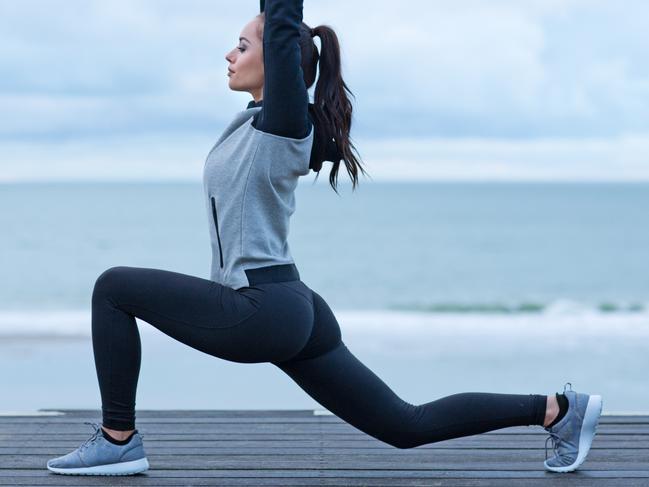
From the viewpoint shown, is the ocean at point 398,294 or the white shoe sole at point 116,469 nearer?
the white shoe sole at point 116,469

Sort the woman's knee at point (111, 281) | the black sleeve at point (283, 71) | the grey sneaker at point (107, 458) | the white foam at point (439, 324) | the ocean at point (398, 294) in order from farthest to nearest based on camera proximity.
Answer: the white foam at point (439, 324) < the ocean at point (398, 294) < the grey sneaker at point (107, 458) < the woman's knee at point (111, 281) < the black sleeve at point (283, 71)

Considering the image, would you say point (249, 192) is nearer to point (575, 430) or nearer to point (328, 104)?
point (328, 104)

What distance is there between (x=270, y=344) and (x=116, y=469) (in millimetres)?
708

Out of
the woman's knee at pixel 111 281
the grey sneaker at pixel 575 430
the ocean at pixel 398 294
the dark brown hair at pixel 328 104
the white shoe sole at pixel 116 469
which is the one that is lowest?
the ocean at pixel 398 294

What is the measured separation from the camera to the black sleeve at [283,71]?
2611 millimetres

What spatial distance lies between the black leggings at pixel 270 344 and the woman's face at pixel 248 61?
0.53 metres

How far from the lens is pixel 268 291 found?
274 centimetres

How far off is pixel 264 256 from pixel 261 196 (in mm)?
163

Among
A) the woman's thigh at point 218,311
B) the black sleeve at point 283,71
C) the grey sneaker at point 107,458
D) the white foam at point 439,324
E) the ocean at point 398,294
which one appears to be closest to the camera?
the black sleeve at point 283,71

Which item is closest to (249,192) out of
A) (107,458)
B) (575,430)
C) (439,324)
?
(107,458)

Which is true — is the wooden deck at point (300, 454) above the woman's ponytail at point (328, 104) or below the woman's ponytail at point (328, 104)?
below

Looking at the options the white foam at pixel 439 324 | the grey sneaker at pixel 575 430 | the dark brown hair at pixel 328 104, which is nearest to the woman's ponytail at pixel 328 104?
the dark brown hair at pixel 328 104

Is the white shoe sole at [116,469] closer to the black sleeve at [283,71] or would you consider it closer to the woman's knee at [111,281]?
the woman's knee at [111,281]

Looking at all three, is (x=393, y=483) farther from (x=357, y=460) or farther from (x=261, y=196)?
(x=261, y=196)
